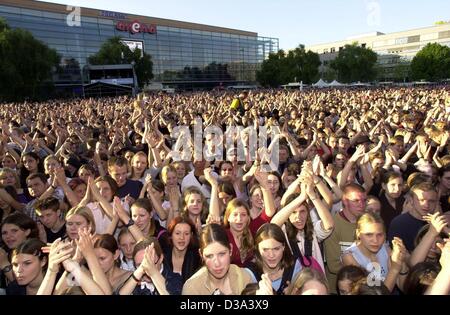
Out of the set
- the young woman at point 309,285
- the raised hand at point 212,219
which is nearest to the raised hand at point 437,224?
the young woman at point 309,285

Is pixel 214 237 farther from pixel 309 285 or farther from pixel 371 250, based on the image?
pixel 371 250

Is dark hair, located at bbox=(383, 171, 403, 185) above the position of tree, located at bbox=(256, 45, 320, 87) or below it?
below

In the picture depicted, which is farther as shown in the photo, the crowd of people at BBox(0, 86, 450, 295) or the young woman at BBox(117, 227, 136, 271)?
the young woman at BBox(117, 227, 136, 271)

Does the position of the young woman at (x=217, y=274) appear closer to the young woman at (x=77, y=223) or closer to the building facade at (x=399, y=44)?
the young woman at (x=77, y=223)

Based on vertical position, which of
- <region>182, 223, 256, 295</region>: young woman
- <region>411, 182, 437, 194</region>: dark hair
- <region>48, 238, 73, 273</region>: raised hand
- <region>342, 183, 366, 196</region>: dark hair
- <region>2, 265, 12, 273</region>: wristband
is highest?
<region>411, 182, 437, 194</region>: dark hair

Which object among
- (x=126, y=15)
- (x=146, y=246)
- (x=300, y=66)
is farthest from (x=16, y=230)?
(x=126, y=15)

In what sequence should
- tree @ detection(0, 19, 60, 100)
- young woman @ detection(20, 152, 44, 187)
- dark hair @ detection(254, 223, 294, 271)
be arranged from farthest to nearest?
tree @ detection(0, 19, 60, 100) → young woman @ detection(20, 152, 44, 187) → dark hair @ detection(254, 223, 294, 271)

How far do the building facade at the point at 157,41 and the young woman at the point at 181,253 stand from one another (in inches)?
2765

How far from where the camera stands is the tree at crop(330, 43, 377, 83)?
7588 centimetres

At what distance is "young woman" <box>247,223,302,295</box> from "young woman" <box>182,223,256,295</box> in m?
0.16

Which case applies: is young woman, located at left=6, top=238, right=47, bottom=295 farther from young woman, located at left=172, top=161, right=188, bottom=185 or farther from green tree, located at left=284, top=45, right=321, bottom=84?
green tree, located at left=284, top=45, right=321, bottom=84

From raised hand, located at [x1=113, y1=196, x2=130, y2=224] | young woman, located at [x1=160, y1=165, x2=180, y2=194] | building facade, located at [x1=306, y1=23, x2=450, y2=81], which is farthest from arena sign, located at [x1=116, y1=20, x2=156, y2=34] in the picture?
raised hand, located at [x1=113, y1=196, x2=130, y2=224]
